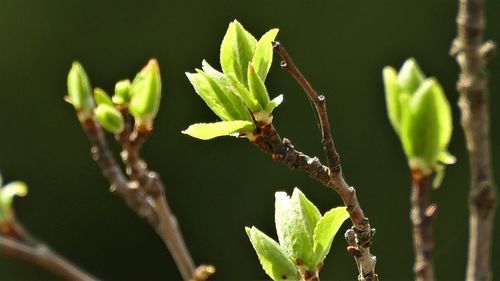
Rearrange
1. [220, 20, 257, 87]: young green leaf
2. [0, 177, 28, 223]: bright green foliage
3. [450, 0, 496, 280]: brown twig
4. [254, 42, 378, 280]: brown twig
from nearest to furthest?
[450, 0, 496, 280]: brown twig → [254, 42, 378, 280]: brown twig → [220, 20, 257, 87]: young green leaf → [0, 177, 28, 223]: bright green foliage

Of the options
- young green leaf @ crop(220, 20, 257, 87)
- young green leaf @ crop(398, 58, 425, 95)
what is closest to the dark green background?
young green leaf @ crop(220, 20, 257, 87)

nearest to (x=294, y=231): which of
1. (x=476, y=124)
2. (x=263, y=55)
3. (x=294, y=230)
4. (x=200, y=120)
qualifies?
(x=294, y=230)

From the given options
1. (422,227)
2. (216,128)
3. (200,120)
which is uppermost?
(200,120)

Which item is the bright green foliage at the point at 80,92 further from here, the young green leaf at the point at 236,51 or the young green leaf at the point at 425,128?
the young green leaf at the point at 425,128

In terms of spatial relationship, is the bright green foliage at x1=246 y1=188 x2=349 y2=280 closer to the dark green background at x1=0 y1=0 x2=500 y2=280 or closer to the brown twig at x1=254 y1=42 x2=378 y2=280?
the brown twig at x1=254 y1=42 x2=378 y2=280

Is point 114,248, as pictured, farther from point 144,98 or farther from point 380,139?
point 144,98

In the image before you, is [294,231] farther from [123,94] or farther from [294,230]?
[123,94]
